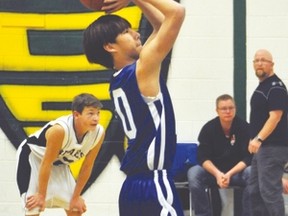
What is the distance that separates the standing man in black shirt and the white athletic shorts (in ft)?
5.37

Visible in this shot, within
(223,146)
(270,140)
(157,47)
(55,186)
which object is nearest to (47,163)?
(55,186)

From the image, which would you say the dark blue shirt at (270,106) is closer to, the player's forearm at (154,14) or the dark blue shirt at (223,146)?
the dark blue shirt at (223,146)

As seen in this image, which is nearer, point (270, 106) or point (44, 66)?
point (270, 106)

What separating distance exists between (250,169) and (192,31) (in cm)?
163

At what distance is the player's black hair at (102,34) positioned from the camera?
4066mm

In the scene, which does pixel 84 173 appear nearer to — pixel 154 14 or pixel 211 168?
pixel 211 168

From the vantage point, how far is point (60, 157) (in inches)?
261

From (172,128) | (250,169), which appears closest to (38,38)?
(250,169)

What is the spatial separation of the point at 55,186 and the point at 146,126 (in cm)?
284

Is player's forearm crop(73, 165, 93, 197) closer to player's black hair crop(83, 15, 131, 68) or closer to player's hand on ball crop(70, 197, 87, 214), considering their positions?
player's hand on ball crop(70, 197, 87, 214)

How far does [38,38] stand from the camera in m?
8.59

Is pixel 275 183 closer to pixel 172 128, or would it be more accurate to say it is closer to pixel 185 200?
pixel 185 200

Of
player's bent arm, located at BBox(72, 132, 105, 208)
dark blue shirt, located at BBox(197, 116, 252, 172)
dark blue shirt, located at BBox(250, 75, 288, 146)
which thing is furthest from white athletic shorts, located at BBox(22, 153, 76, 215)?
dark blue shirt, located at BBox(250, 75, 288, 146)

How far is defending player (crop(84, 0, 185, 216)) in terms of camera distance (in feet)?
12.9
